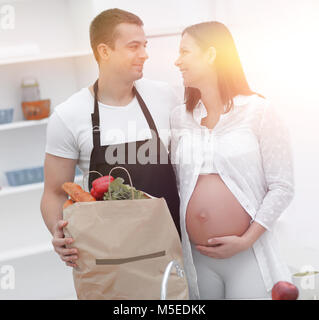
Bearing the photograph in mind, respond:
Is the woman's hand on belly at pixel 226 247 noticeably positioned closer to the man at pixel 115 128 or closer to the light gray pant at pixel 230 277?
the light gray pant at pixel 230 277

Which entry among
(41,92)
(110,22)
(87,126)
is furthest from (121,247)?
Answer: (41,92)

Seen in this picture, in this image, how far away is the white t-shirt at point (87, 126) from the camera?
1642mm

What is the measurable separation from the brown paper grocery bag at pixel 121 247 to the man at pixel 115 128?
0.26m

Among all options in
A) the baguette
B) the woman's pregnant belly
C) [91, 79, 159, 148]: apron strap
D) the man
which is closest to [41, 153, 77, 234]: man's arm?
the man

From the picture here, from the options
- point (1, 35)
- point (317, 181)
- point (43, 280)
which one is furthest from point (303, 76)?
point (43, 280)

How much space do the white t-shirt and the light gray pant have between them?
385 mm

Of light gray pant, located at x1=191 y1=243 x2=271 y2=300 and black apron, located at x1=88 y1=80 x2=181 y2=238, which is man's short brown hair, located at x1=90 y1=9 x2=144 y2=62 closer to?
black apron, located at x1=88 y1=80 x2=181 y2=238

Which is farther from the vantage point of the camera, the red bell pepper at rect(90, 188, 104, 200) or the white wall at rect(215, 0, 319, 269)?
the white wall at rect(215, 0, 319, 269)

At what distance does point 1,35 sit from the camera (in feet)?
10.5

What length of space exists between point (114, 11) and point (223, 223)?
731 millimetres

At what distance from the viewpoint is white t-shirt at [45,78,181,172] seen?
1.64m

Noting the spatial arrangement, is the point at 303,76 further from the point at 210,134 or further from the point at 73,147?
the point at 73,147

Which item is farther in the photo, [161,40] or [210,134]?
[161,40]

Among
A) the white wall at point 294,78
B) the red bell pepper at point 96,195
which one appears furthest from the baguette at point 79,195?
the white wall at point 294,78
